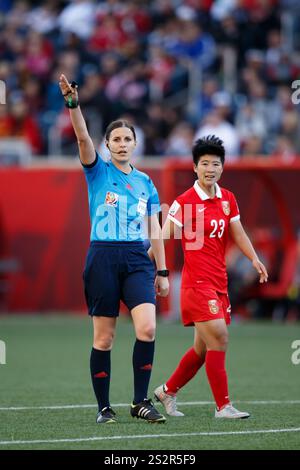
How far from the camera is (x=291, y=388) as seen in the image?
35.1 feet

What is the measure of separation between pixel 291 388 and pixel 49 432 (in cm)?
354

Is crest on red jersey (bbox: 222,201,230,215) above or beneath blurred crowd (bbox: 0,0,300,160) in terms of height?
beneath

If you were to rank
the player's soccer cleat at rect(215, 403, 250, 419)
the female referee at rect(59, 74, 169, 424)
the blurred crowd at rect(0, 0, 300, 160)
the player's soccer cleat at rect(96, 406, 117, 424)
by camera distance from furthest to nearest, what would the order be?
the blurred crowd at rect(0, 0, 300, 160)
the player's soccer cleat at rect(215, 403, 250, 419)
the female referee at rect(59, 74, 169, 424)
the player's soccer cleat at rect(96, 406, 117, 424)

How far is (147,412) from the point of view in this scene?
834 cm

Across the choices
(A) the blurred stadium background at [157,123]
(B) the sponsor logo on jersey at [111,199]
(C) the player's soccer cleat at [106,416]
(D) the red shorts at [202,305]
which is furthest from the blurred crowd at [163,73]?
(C) the player's soccer cleat at [106,416]

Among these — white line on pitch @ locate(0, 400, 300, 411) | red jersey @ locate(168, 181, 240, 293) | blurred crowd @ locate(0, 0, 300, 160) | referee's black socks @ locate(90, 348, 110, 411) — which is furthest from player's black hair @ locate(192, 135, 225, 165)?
blurred crowd @ locate(0, 0, 300, 160)

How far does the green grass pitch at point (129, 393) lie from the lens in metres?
7.46

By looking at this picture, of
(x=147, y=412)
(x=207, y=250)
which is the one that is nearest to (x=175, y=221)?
(x=207, y=250)

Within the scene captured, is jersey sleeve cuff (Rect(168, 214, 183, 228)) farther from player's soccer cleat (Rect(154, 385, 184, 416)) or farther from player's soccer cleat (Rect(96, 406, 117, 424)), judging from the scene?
player's soccer cleat (Rect(96, 406, 117, 424))

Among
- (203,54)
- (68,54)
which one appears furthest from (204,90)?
(68,54)

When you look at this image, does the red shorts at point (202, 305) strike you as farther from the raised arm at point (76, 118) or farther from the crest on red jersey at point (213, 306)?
the raised arm at point (76, 118)

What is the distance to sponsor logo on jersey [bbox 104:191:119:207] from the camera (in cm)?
848

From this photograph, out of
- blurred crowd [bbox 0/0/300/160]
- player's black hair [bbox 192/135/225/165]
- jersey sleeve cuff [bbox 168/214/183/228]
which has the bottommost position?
jersey sleeve cuff [bbox 168/214/183/228]
